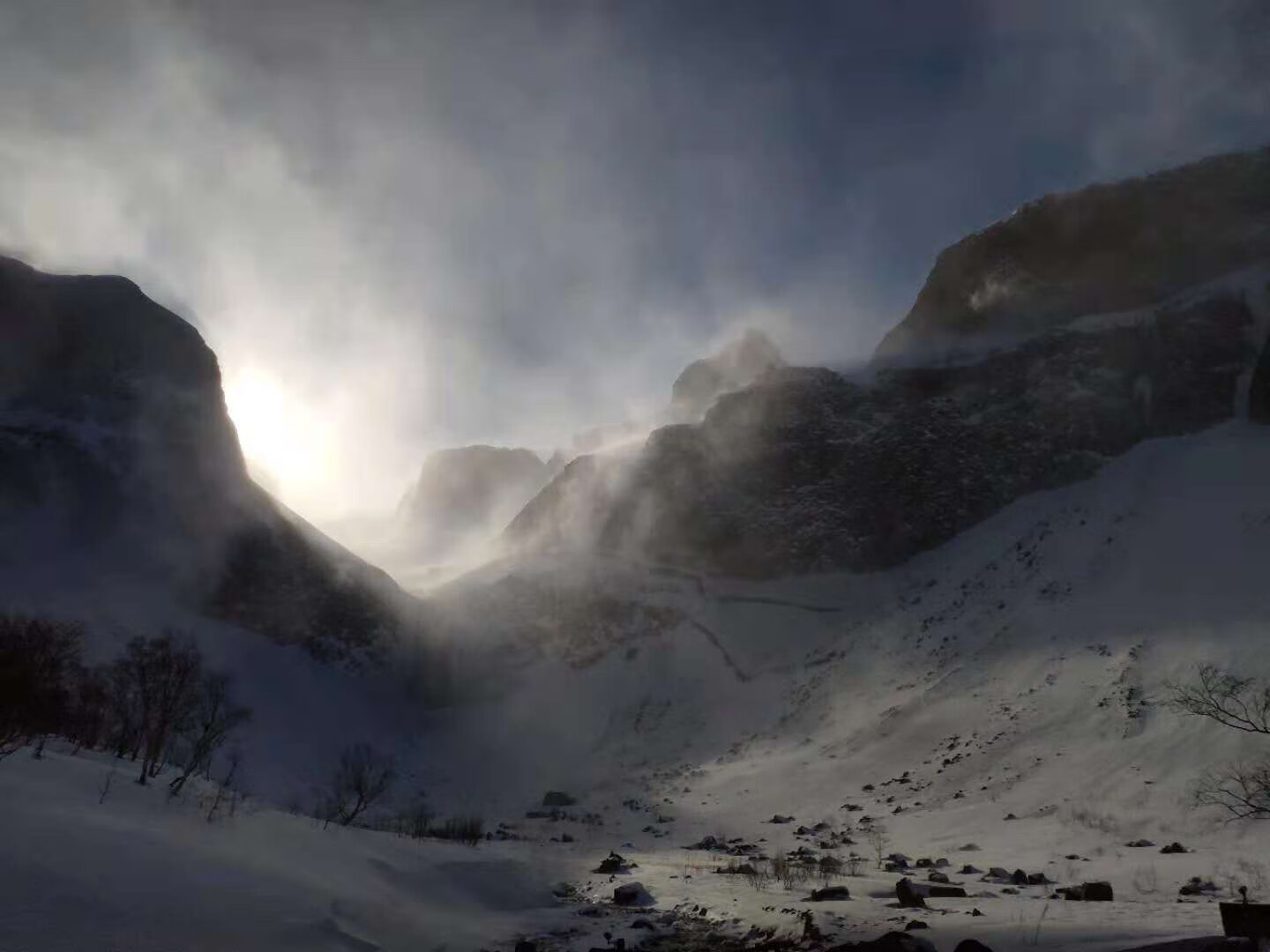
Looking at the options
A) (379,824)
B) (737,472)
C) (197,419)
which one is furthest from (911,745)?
(197,419)

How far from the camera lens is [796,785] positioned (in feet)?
115

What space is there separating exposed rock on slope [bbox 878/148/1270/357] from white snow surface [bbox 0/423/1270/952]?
21.7 meters

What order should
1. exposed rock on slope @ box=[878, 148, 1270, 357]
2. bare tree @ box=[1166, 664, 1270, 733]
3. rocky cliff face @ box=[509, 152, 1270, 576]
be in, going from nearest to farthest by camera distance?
bare tree @ box=[1166, 664, 1270, 733] → rocky cliff face @ box=[509, 152, 1270, 576] → exposed rock on slope @ box=[878, 148, 1270, 357]

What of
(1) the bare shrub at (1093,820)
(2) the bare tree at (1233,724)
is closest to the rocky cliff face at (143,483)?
(1) the bare shrub at (1093,820)

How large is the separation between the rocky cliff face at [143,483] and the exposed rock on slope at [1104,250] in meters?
60.2

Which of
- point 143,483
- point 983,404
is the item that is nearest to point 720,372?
point 983,404

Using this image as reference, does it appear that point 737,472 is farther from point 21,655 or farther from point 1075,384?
point 21,655

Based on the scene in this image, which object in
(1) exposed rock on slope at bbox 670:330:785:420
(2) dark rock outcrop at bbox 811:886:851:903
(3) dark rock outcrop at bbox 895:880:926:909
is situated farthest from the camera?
(1) exposed rock on slope at bbox 670:330:785:420

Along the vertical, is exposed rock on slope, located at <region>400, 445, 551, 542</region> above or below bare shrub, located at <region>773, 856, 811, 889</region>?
above

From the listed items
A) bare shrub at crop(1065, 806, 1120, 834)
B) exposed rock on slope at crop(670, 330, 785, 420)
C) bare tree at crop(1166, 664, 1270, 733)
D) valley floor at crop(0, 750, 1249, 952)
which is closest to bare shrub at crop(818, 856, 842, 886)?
valley floor at crop(0, 750, 1249, 952)

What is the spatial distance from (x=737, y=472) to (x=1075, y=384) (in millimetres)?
29582

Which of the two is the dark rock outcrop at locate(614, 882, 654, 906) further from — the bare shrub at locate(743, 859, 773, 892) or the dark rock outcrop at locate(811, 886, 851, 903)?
the dark rock outcrop at locate(811, 886, 851, 903)

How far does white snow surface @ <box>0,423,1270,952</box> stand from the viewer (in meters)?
9.38

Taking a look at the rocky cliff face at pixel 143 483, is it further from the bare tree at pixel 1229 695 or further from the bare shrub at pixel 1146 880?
the bare shrub at pixel 1146 880
